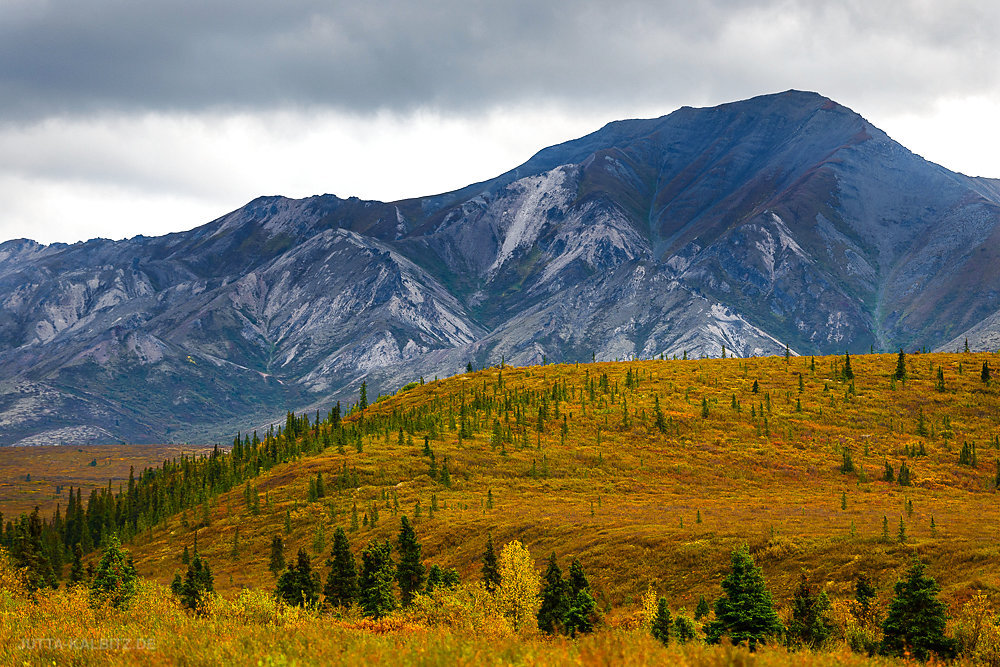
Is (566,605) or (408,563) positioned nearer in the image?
(566,605)

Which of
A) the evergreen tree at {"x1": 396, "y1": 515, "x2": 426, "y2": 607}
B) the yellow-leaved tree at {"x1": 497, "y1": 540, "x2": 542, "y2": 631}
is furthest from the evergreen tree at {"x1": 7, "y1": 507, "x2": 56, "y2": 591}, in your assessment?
the yellow-leaved tree at {"x1": 497, "y1": 540, "x2": 542, "y2": 631}

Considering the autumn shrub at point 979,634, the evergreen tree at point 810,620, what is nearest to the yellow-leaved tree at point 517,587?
the evergreen tree at point 810,620

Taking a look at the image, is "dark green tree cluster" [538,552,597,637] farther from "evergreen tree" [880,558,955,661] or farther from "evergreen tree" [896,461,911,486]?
"evergreen tree" [896,461,911,486]

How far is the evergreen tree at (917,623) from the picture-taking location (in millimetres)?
29859

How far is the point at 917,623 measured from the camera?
30.3m

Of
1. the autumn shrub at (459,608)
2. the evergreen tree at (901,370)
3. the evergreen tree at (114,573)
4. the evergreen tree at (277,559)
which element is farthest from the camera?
the evergreen tree at (901,370)

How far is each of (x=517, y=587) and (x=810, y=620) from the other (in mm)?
17862

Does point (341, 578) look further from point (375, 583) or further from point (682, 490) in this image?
point (682, 490)

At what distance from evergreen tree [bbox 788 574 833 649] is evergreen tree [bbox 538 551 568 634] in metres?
12.7

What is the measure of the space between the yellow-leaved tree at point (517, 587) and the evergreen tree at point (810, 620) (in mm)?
13494

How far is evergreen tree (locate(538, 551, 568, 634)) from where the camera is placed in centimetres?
4403

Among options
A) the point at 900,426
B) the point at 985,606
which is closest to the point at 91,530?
the point at 900,426

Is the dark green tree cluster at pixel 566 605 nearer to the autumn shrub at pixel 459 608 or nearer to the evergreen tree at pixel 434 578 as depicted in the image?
the autumn shrub at pixel 459 608

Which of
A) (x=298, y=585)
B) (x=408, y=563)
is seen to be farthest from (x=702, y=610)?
(x=298, y=585)
